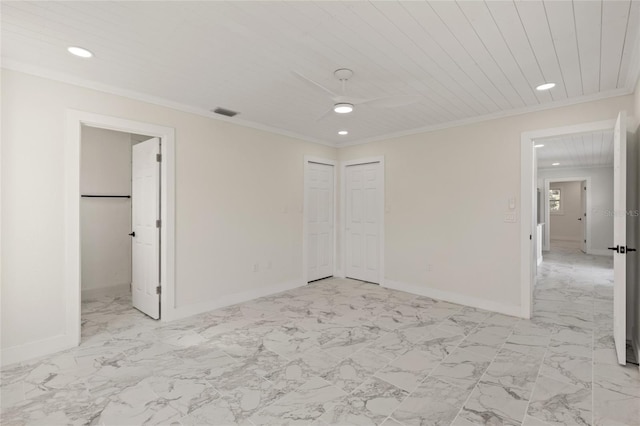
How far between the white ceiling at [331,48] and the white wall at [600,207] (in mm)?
6871

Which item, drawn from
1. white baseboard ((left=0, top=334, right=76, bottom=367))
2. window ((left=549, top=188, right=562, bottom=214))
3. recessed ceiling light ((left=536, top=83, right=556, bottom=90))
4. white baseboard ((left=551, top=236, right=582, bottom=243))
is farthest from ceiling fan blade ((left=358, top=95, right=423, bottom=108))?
window ((left=549, top=188, right=562, bottom=214))

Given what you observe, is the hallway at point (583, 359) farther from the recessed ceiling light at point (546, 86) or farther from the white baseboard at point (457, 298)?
the recessed ceiling light at point (546, 86)

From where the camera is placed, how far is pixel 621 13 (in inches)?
76.8

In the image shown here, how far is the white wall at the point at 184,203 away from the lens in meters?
2.70

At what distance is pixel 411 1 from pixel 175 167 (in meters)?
3.05

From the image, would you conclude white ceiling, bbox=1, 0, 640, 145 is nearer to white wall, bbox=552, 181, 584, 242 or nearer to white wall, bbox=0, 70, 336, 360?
white wall, bbox=0, 70, 336, 360

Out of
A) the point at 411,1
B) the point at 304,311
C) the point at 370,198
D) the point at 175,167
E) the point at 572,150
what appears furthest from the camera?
the point at 572,150

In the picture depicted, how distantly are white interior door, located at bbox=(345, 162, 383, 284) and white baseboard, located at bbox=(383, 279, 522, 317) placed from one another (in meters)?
0.49

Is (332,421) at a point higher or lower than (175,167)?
lower

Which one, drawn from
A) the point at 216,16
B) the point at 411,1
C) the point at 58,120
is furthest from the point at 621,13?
the point at 58,120

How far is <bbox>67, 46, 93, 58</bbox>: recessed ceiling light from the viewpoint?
96.0 inches

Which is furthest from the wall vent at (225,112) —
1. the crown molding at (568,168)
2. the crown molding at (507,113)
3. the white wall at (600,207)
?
the white wall at (600,207)

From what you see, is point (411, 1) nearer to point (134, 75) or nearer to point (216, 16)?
point (216, 16)

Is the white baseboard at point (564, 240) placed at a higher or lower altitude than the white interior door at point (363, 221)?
lower
